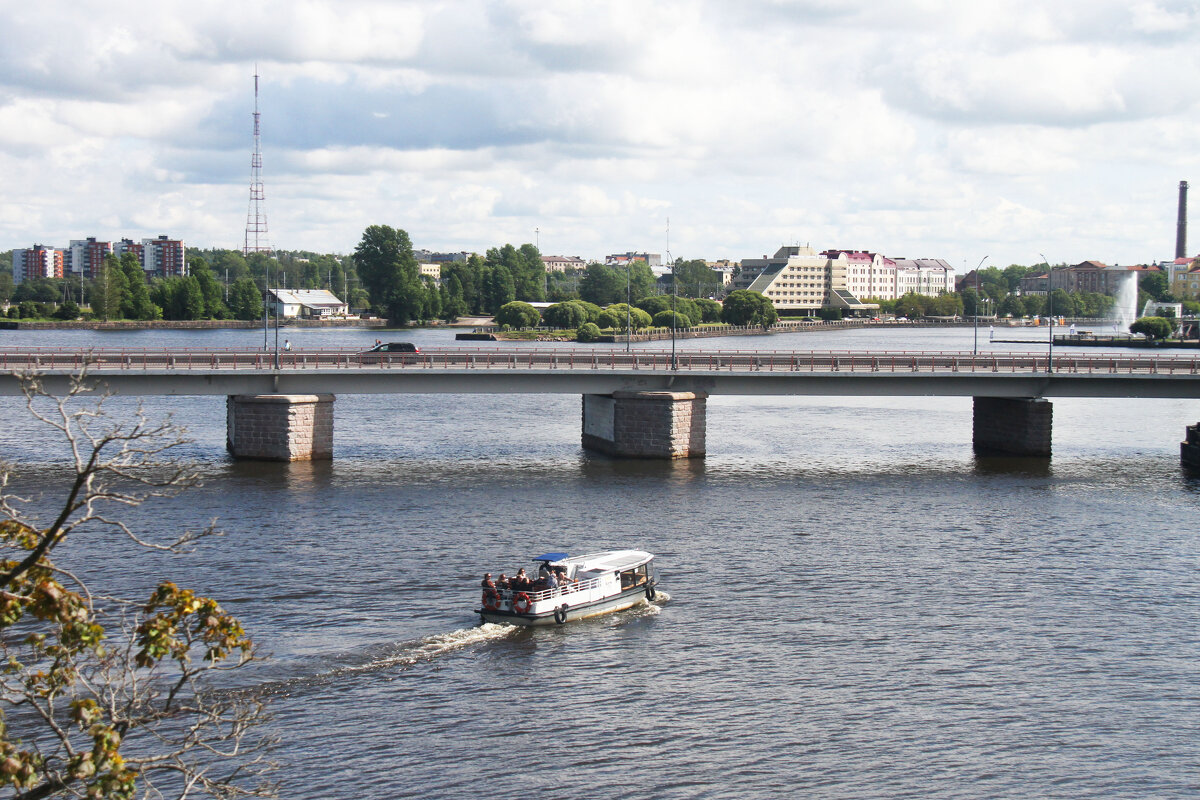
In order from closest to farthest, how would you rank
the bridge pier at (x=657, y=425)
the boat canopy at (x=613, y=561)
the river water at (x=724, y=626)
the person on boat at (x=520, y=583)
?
the river water at (x=724, y=626) → the person on boat at (x=520, y=583) → the boat canopy at (x=613, y=561) → the bridge pier at (x=657, y=425)

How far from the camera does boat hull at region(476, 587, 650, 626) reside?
133 feet

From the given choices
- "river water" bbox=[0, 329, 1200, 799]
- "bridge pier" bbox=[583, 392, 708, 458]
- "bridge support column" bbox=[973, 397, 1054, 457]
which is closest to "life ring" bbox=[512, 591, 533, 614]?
"river water" bbox=[0, 329, 1200, 799]

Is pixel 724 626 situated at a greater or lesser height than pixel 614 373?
lesser

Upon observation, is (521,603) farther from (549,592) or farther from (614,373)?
(614,373)

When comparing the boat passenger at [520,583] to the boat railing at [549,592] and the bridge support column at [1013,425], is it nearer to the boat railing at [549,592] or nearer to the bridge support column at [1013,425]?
the boat railing at [549,592]

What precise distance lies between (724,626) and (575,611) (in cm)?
507

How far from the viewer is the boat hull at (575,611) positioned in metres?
40.7

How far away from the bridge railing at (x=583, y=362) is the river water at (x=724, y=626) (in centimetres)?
618

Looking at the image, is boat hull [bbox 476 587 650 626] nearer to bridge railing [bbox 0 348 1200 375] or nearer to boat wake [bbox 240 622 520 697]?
boat wake [bbox 240 622 520 697]

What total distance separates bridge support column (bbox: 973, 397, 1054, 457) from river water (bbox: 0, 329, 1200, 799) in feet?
11.4

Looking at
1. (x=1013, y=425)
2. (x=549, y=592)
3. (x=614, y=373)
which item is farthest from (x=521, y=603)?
(x=1013, y=425)

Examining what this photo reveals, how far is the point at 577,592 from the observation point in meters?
42.1

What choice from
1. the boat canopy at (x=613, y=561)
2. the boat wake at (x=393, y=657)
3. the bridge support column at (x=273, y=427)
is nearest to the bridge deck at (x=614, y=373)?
the bridge support column at (x=273, y=427)

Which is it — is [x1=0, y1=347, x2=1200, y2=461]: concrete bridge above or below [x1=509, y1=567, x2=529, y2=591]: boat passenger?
above
